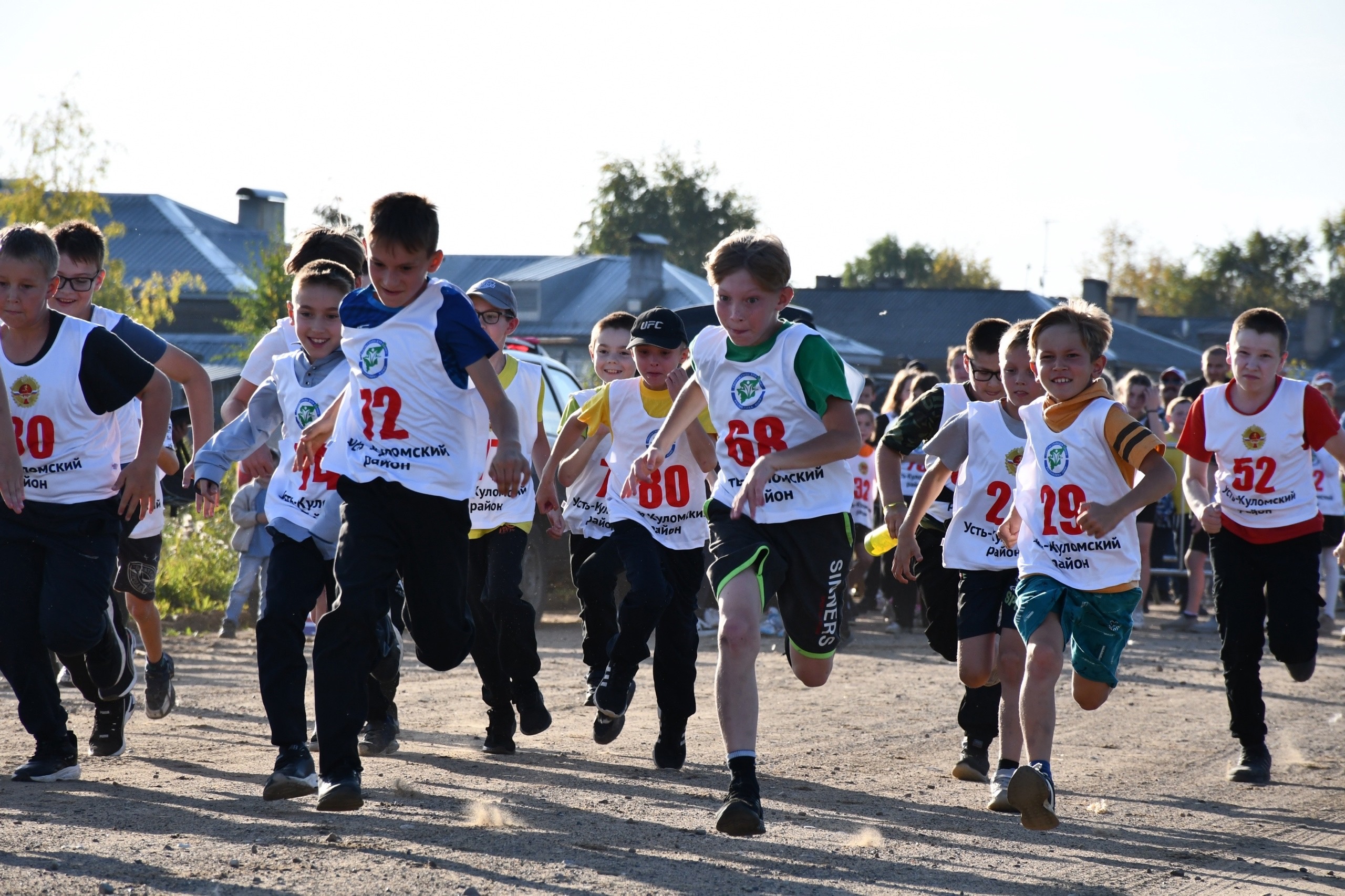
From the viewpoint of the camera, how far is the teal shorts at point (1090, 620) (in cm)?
560

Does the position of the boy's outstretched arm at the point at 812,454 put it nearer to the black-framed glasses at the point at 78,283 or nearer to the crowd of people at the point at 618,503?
the crowd of people at the point at 618,503

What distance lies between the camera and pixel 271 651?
5504 mm

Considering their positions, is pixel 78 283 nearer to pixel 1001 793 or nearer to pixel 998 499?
pixel 998 499

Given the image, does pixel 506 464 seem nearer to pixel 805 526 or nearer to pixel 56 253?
pixel 805 526

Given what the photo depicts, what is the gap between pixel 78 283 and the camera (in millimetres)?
6953

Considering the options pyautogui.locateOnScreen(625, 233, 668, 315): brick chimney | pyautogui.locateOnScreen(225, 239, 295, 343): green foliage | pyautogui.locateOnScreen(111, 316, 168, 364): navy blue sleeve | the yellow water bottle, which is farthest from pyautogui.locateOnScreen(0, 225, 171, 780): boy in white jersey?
pyautogui.locateOnScreen(625, 233, 668, 315): brick chimney

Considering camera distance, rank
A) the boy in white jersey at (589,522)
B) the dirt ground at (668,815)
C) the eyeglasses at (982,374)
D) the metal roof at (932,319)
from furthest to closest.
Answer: the metal roof at (932,319) < the boy in white jersey at (589,522) < the eyeglasses at (982,374) < the dirt ground at (668,815)

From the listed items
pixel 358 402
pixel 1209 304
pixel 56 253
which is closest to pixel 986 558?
pixel 358 402

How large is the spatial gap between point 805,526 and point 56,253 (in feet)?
9.87

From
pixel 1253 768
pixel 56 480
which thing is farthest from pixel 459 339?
pixel 1253 768

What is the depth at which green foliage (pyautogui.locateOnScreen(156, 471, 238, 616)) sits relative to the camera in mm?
13906

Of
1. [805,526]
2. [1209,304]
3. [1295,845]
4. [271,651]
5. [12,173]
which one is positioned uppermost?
[1209,304]

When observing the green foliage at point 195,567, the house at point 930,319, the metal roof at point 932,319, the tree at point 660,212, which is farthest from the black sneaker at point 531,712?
the tree at point 660,212

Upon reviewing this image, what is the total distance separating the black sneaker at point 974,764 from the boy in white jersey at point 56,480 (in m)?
3.53
